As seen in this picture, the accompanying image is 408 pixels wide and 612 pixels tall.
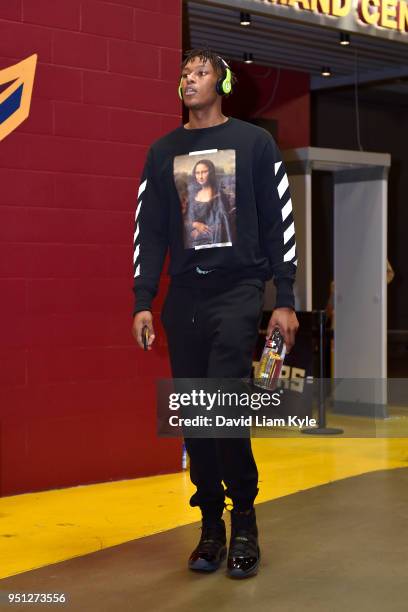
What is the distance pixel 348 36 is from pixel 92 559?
19.5 ft

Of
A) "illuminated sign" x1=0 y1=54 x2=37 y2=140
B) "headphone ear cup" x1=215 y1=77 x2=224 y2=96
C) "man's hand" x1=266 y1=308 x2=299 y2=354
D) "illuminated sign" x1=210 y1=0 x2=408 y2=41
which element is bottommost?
"man's hand" x1=266 y1=308 x2=299 y2=354

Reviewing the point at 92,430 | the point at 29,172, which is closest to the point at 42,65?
the point at 29,172

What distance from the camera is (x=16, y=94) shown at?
18.5 ft

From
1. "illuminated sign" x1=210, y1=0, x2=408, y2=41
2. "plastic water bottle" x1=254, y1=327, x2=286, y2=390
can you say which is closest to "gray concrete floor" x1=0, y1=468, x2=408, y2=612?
"plastic water bottle" x1=254, y1=327, x2=286, y2=390

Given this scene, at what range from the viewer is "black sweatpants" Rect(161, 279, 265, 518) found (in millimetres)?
3859

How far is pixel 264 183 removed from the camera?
3.98 metres

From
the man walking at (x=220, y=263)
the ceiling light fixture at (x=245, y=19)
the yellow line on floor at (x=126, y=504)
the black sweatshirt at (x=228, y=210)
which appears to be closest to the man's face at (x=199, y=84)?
the man walking at (x=220, y=263)

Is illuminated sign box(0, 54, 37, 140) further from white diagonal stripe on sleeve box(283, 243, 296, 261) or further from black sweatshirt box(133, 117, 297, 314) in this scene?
white diagonal stripe on sleeve box(283, 243, 296, 261)

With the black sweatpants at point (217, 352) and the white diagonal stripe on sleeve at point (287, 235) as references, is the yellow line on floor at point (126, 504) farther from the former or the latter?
the white diagonal stripe on sleeve at point (287, 235)

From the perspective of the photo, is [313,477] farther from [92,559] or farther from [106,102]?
[106,102]

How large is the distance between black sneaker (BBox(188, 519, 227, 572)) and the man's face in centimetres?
167

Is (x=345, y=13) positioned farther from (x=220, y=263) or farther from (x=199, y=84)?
(x=220, y=263)

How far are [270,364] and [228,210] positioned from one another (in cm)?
62

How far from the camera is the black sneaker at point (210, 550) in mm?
4016
